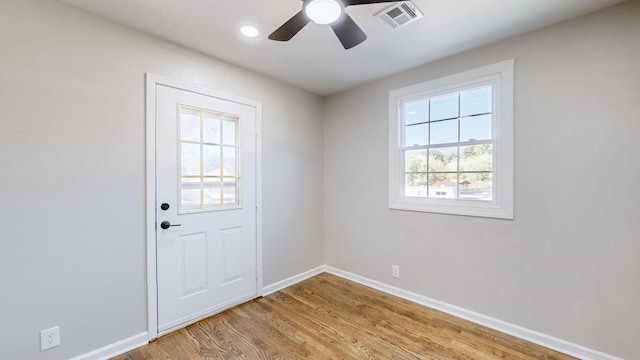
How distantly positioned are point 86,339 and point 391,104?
3397 millimetres

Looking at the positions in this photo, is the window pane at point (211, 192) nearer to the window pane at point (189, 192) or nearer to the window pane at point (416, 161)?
the window pane at point (189, 192)

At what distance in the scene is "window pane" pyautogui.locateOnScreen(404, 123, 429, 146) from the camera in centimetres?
274

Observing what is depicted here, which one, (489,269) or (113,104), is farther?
(489,269)

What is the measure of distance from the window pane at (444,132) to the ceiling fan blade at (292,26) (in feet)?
5.83

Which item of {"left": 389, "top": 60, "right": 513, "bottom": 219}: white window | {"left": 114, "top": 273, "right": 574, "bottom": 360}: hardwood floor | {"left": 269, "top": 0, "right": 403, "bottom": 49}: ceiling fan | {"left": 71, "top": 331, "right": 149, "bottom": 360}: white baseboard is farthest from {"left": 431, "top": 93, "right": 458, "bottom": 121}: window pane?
{"left": 71, "top": 331, "right": 149, "bottom": 360}: white baseboard

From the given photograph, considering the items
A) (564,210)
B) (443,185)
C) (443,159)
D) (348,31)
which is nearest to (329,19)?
(348,31)

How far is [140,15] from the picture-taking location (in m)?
1.86

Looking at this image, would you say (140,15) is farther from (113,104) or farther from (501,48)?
(501,48)

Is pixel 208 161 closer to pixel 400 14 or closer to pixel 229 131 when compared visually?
pixel 229 131

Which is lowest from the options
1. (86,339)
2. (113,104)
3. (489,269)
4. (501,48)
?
(86,339)

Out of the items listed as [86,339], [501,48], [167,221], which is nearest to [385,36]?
[501,48]

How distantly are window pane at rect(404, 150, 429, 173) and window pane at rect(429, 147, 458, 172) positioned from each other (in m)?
0.06

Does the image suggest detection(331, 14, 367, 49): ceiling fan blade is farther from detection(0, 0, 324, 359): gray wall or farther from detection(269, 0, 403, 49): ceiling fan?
detection(0, 0, 324, 359): gray wall

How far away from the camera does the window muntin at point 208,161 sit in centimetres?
232
